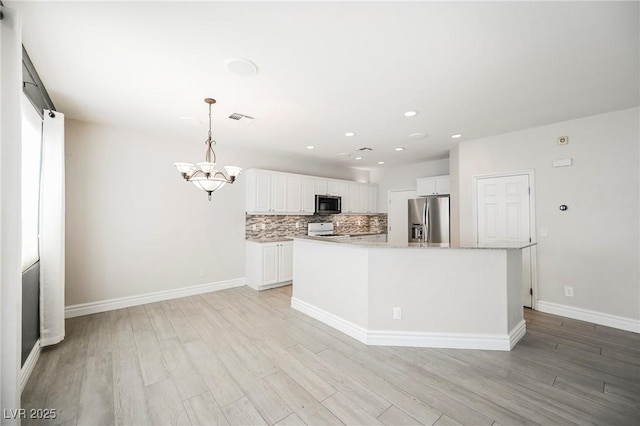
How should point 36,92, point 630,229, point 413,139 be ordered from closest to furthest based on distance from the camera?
point 36,92 < point 630,229 < point 413,139

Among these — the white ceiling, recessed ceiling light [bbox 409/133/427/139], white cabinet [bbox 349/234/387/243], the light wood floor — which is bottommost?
the light wood floor

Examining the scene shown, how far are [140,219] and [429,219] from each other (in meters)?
5.29

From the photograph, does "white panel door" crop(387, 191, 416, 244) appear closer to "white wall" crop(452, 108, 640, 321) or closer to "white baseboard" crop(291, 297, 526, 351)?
"white wall" crop(452, 108, 640, 321)

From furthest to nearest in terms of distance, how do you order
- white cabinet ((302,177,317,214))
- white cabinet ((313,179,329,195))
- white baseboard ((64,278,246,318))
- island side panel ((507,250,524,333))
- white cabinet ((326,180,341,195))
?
white cabinet ((326,180,341,195)), white cabinet ((313,179,329,195)), white cabinet ((302,177,317,214)), white baseboard ((64,278,246,318)), island side panel ((507,250,524,333))

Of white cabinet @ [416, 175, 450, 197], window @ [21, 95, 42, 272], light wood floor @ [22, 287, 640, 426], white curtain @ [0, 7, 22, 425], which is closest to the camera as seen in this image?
white curtain @ [0, 7, 22, 425]

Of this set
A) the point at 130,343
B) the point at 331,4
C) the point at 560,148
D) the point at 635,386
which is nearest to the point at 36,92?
the point at 130,343

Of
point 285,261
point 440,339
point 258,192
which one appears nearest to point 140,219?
point 258,192

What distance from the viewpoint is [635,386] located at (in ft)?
7.02

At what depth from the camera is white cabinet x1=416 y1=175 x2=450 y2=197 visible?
17.8 ft

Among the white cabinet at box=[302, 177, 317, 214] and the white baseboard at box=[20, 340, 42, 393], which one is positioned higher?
the white cabinet at box=[302, 177, 317, 214]

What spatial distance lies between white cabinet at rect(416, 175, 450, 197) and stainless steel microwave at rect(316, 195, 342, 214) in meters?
1.83

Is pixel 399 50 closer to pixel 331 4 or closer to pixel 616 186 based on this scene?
pixel 331 4

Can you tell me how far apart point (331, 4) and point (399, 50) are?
70 cm

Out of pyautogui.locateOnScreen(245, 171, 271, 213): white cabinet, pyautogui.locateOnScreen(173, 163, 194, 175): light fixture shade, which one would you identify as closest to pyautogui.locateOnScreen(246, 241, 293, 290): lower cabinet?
pyautogui.locateOnScreen(245, 171, 271, 213): white cabinet
